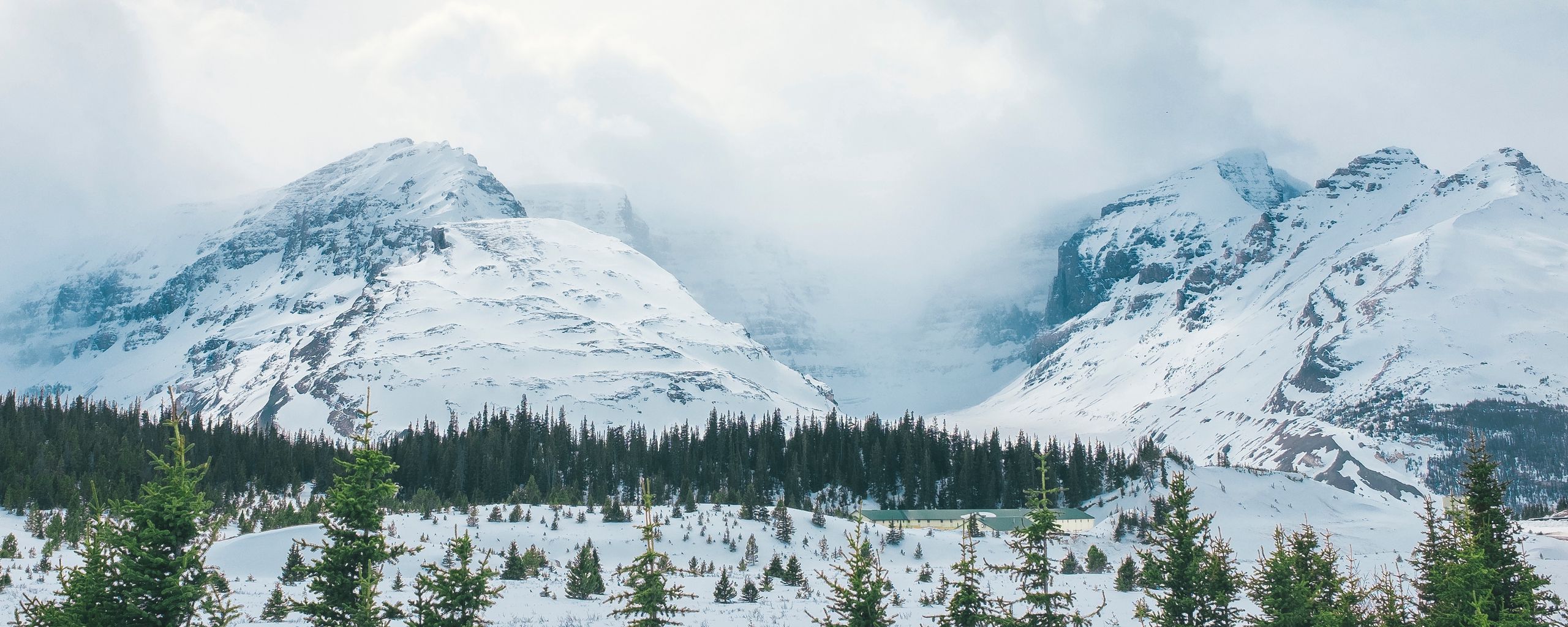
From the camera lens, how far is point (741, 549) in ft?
298

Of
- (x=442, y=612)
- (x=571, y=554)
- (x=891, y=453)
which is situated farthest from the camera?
(x=891, y=453)

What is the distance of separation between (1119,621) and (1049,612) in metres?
28.6

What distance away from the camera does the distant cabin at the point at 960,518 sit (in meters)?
127

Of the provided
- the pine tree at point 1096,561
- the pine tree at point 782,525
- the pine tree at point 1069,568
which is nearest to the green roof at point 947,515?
the pine tree at point 782,525

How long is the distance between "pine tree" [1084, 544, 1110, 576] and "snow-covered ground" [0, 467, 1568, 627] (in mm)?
3649

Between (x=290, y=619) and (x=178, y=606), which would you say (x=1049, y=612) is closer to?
(x=178, y=606)

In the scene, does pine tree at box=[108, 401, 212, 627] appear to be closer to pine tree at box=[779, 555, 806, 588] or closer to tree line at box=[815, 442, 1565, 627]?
tree line at box=[815, 442, 1565, 627]

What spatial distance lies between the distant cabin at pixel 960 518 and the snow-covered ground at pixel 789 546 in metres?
3.13

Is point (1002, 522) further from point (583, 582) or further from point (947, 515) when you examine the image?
point (583, 582)

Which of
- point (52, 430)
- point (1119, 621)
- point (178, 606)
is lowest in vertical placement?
point (1119, 621)

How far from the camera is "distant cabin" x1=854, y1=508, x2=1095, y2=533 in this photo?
12662 centimetres

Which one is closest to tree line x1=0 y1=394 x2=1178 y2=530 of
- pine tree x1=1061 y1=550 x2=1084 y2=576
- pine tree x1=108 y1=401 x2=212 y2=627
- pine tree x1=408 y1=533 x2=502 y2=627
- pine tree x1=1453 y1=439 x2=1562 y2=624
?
pine tree x1=1061 y1=550 x2=1084 y2=576

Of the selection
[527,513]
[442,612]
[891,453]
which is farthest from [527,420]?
[442,612]

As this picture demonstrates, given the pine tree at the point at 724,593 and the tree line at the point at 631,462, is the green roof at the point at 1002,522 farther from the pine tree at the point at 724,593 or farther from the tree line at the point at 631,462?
the pine tree at the point at 724,593
